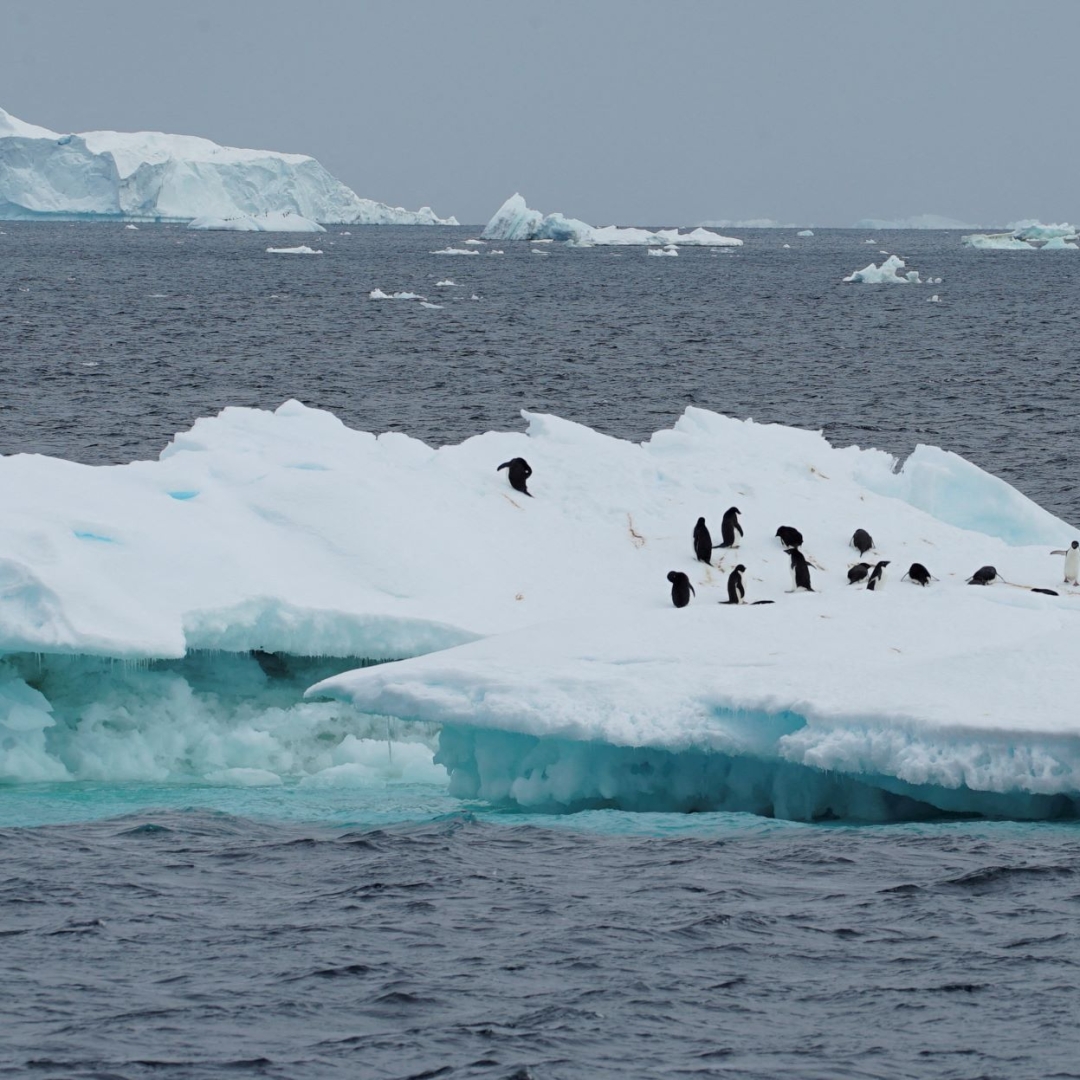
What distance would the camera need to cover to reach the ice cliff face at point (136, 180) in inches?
6014

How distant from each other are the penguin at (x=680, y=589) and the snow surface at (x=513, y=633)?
35cm

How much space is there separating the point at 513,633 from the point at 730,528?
3926 millimetres

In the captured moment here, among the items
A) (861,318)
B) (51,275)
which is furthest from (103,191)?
(861,318)

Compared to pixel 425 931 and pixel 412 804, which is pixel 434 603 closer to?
pixel 412 804

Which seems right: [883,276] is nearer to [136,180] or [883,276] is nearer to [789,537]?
[789,537]

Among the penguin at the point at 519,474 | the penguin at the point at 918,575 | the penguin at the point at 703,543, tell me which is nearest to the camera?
the penguin at the point at 918,575

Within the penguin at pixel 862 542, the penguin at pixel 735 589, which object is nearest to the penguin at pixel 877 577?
the penguin at pixel 862 542

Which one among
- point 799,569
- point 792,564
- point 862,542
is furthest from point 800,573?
point 862,542

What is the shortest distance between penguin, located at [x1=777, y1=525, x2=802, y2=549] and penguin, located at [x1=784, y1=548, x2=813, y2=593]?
0.97 metres

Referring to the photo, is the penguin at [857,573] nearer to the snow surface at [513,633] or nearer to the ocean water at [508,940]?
the snow surface at [513,633]

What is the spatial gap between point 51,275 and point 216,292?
48.9 ft

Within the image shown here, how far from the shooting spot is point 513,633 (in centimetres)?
1329

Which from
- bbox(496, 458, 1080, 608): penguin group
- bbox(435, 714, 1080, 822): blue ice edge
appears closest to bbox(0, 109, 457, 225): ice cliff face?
bbox(496, 458, 1080, 608): penguin group

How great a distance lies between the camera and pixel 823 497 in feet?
59.5
